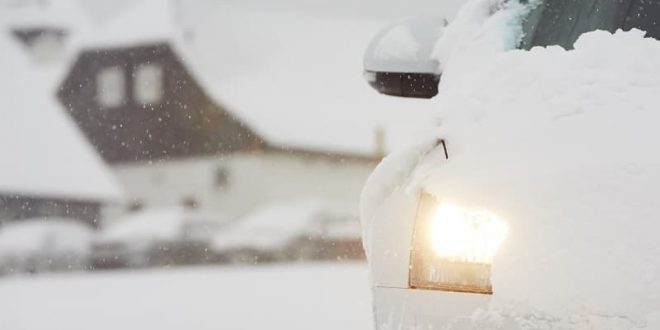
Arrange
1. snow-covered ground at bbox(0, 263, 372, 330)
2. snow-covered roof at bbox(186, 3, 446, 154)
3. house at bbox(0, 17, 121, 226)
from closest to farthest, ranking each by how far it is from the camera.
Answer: snow-covered ground at bbox(0, 263, 372, 330) → house at bbox(0, 17, 121, 226) → snow-covered roof at bbox(186, 3, 446, 154)

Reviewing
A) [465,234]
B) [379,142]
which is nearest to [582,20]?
[465,234]

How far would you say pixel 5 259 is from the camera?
35.4m

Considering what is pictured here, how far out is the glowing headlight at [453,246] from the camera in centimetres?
251

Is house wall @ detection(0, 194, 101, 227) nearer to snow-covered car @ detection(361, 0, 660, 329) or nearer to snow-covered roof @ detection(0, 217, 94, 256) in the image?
snow-covered roof @ detection(0, 217, 94, 256)

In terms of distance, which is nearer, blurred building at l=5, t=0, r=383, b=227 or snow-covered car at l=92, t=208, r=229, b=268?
snow-covered car at l=92, t=208, r=229, b=268

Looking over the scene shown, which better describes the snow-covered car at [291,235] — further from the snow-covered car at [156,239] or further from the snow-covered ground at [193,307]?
the snow-covered ground at [193,307]

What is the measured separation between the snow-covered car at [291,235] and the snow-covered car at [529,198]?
3655 centimetres

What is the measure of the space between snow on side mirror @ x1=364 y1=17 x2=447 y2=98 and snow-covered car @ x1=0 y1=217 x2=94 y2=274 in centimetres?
3290

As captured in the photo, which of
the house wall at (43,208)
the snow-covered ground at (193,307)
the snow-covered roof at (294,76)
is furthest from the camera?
the snow-covered roof at (294,76)

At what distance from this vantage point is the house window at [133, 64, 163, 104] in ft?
177

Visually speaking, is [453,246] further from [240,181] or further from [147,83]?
[147,83]

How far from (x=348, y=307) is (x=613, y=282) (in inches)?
351

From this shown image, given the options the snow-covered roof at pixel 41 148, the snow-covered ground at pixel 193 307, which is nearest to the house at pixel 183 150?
the snow-covered roof at pixel 41 148

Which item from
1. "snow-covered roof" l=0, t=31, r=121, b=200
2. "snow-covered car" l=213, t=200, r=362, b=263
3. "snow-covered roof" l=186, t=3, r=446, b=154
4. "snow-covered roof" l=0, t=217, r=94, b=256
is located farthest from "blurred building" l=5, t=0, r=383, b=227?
"snow-covered roof" l=0, t=217, r=94, b=256
